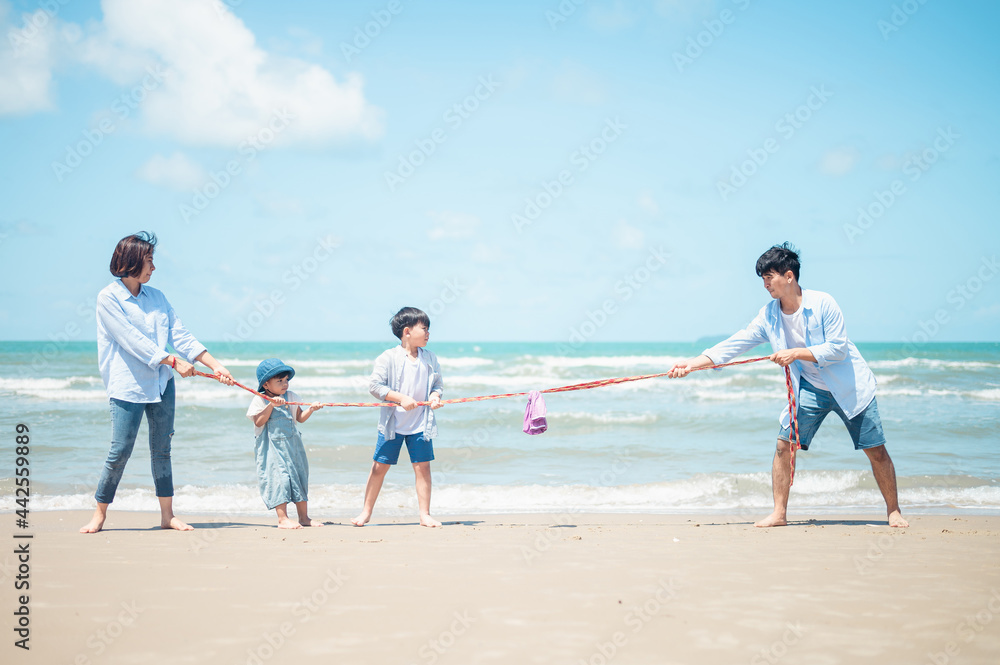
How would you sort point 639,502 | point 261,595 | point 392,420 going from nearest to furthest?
point 261,595
point 392,420
point 639,502

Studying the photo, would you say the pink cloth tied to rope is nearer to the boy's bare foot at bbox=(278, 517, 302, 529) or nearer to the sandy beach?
the sandy beach

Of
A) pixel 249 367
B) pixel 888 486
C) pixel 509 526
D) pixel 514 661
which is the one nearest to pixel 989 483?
pixel 888 486

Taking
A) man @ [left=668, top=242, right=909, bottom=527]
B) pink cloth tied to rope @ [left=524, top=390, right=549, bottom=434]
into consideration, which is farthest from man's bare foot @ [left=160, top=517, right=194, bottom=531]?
man @ [left=668, top=242, right=909, bottom=527]

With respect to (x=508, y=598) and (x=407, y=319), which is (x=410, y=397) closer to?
(x=407, y=319)

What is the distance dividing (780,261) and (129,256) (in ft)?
13.9

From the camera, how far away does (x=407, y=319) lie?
534cm

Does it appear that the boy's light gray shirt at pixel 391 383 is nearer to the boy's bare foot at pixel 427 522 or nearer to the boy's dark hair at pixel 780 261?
the boy's bare foot at pixel 427 522

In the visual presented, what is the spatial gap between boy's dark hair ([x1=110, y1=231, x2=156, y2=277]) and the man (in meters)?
3.52

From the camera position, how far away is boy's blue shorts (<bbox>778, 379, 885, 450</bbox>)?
482cm

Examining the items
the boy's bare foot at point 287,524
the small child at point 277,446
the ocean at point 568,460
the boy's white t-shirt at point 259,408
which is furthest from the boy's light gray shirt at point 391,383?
the ocean at point 568,460

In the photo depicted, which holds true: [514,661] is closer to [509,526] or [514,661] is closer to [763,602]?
[763,602]

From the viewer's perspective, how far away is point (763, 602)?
10.0 feet

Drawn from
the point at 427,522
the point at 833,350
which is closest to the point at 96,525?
the point at 427,522

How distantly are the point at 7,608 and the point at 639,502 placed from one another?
5205 mm
